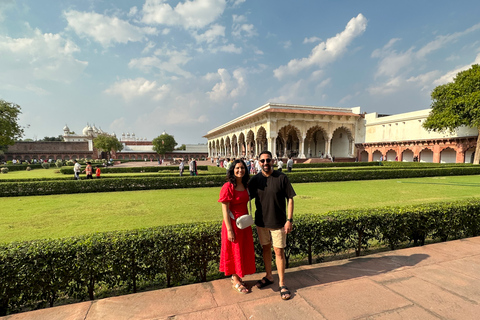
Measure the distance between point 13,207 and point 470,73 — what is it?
32.9m

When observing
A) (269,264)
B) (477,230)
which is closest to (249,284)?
(269,264)

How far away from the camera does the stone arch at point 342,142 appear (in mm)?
33094

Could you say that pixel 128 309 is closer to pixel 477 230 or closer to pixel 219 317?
pixel 219 317

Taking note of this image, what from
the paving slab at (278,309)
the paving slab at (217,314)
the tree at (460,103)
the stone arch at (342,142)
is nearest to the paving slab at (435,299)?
the paving slab at (278,309)

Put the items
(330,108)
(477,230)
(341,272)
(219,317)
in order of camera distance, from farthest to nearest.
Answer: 1. (330,108)
2. (477,230)
3. (341,272)
4. (219,317)

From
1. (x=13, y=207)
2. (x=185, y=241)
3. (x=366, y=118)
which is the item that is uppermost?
(x=366, y=118)

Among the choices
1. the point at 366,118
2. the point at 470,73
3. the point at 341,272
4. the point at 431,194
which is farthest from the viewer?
the point at 366,118

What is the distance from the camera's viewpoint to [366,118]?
1369 inches

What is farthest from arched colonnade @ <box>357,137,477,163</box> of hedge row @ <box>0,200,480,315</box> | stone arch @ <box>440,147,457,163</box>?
hedge row @ <box>0,200,480,315</box>

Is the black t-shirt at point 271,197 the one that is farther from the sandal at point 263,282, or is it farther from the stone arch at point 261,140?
the stone arch at point 261,140

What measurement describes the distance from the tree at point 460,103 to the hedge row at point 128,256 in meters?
24.0

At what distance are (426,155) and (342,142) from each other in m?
10.4

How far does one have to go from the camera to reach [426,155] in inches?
1099

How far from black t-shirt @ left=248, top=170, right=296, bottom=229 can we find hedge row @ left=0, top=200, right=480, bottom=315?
2.11 ft
